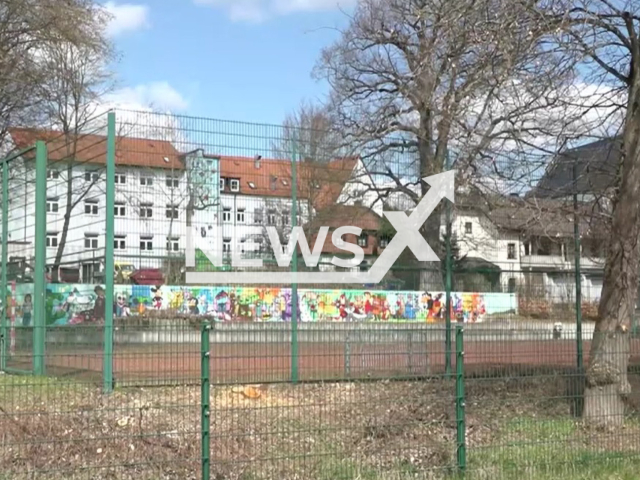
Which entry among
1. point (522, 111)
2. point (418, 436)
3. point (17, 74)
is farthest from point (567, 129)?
point (17, 74)

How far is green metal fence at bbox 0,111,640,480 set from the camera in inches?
322

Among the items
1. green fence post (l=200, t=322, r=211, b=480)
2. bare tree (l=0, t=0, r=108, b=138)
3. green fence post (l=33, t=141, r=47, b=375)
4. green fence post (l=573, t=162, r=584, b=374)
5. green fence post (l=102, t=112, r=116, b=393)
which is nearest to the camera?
green fence post (l=200, t=322, r=211, b=480)

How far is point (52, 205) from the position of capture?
13297 millimetres

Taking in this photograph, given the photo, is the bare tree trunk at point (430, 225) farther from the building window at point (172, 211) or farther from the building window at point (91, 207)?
the building window at point (91, 207)

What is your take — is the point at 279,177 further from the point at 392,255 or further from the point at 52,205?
the point at 52,205

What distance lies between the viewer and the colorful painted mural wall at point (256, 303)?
472 inches

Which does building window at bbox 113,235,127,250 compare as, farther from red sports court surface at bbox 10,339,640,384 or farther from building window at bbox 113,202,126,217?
red sports court surface at bbox 10,339,640,384

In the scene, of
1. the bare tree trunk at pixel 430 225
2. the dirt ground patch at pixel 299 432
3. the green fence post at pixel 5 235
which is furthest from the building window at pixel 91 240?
the bare tree trunk at pixel 430 225

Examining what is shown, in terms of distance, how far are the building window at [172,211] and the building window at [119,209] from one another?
0.62 m

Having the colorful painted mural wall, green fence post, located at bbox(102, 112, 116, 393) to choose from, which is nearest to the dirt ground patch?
green fence post, located at bbox(102, 112, 116, 393)

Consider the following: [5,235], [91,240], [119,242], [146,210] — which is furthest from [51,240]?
[146,210]

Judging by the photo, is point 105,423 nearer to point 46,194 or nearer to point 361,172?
point 46,194

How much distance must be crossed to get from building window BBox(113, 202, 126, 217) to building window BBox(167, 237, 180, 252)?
82cm

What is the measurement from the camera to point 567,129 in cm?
1162
